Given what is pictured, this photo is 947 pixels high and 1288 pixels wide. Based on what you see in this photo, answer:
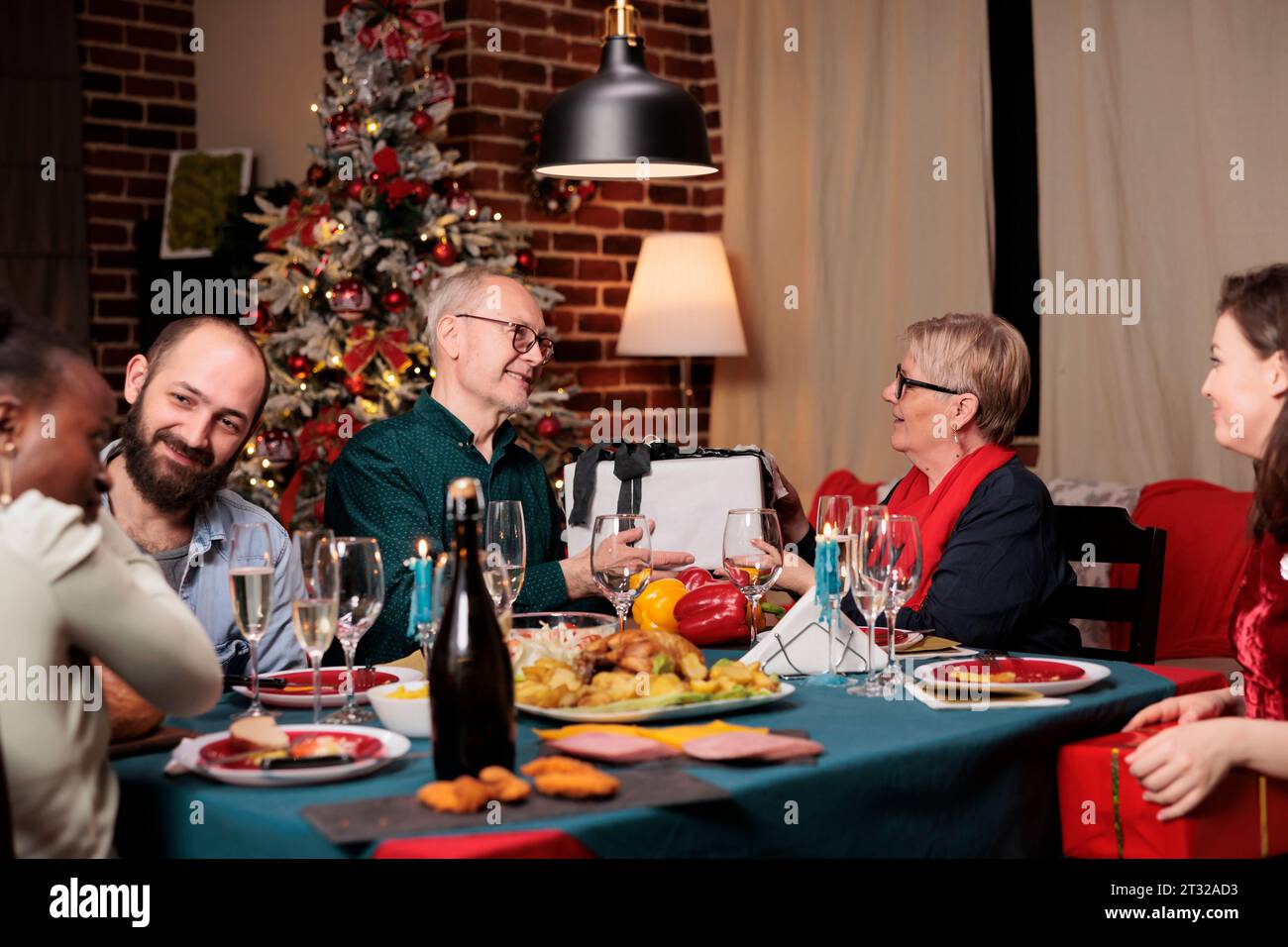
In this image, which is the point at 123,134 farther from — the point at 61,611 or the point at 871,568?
the point at 61,611

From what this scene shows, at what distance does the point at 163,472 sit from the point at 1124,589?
1792mm

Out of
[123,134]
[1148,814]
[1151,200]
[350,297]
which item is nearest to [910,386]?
[1148,814]

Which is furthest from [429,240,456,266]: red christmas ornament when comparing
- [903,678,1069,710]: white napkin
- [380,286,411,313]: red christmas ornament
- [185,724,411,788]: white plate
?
[185,724,411,788]: white plate

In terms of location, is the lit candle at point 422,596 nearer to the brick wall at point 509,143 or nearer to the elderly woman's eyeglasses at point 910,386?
the elderly woman's eyeglasses at point 910,386

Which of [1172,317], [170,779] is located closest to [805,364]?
A: [1172,317]

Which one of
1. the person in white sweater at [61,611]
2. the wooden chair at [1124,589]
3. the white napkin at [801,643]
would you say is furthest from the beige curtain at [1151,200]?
the person in white sweater at [61,611]

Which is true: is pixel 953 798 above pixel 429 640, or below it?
below

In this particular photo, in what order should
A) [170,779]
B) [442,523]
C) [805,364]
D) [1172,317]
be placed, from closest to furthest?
[170,779]
[442,523]
[1172,317]
[805,364]

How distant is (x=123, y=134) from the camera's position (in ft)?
19.9

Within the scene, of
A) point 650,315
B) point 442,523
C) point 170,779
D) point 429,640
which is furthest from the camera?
point 650,315

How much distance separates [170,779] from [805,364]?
396 centimetres

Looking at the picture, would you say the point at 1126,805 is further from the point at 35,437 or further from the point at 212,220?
the point at 212,220

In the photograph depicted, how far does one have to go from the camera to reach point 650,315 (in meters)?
4.80

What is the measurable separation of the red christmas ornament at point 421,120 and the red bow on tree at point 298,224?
0.40 m
